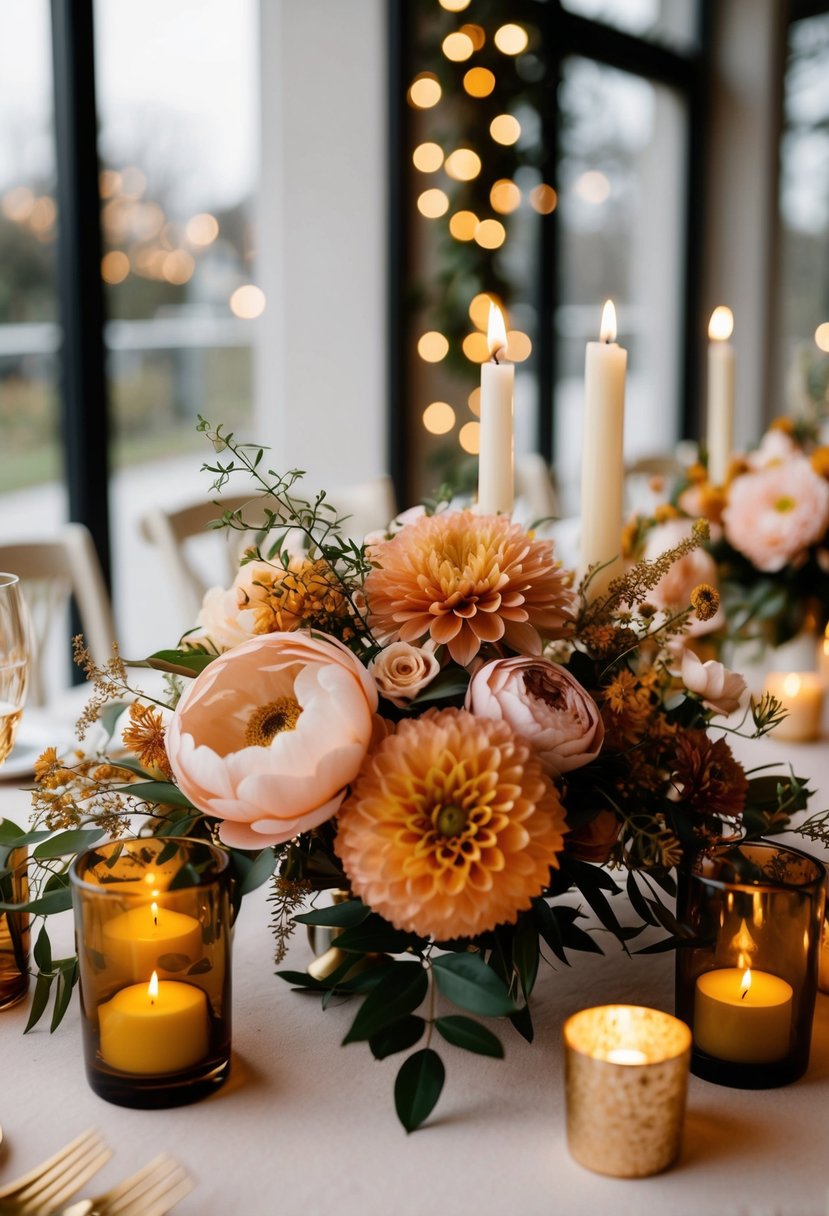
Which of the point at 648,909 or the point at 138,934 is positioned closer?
the point at 138,934

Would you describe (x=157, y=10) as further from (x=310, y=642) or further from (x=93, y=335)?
(x=310, y=642)

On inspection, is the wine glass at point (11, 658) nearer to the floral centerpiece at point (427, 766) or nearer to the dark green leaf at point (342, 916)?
the floral centerpiece at point (427, 766)

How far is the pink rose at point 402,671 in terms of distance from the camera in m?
0.75

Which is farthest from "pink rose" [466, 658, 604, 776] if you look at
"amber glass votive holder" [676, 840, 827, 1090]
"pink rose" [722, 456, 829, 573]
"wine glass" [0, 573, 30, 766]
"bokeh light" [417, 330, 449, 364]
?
"bokeh light" [417, 330, 449, 364]

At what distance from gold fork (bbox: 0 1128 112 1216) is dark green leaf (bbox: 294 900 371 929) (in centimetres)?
16

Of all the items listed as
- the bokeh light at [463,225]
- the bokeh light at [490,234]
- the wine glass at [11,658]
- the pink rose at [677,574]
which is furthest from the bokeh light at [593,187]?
the wine glass at [11,658]

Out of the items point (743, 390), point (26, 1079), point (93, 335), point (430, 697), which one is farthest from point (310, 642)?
point (743, 390)

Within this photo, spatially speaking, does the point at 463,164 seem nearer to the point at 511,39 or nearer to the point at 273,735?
the point at 511,39

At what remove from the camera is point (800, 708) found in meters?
1.44

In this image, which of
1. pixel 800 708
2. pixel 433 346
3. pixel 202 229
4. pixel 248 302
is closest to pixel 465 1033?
pixel 800 708

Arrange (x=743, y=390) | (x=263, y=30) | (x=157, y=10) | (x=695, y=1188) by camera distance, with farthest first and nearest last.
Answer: (x=743, y=390) < (x=263, y=30) < (x=157, y=10) < (x=695, y=1188)

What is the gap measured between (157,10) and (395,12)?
717 millimetres

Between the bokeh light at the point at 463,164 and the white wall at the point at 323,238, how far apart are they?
241mm

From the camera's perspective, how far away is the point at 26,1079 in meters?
0.74
